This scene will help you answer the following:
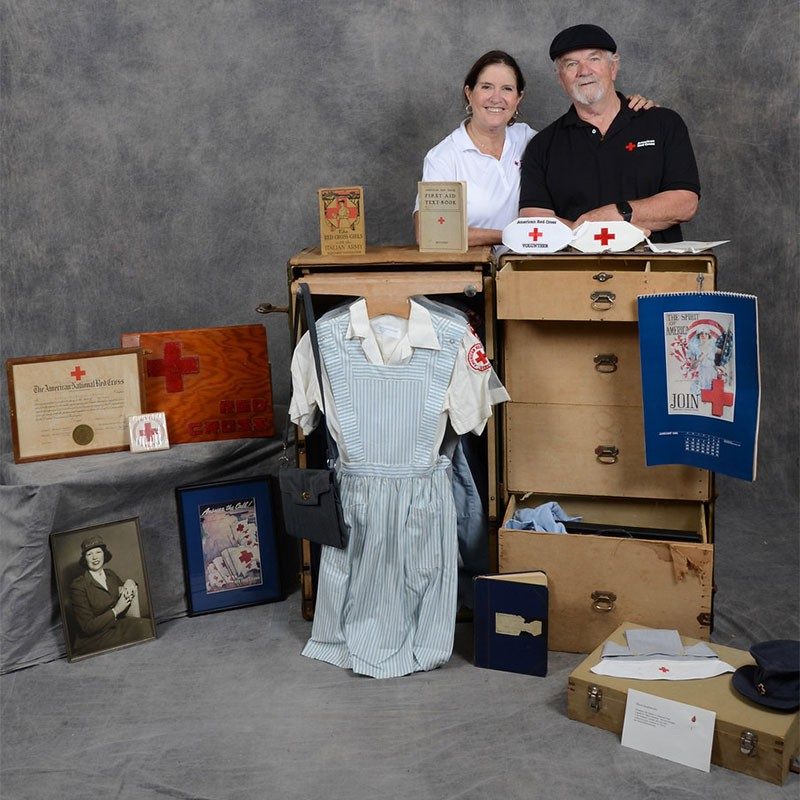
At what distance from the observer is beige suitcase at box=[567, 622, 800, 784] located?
264 cm

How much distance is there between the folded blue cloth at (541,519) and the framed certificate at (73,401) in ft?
4.43

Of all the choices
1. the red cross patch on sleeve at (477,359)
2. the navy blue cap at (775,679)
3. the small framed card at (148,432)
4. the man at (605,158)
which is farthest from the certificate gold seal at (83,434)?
the navy blue cap at (775,679)

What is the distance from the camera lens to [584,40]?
3.63 meters

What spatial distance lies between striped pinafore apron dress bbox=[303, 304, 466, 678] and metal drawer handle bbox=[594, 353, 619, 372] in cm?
46

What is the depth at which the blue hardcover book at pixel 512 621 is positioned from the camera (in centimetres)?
318

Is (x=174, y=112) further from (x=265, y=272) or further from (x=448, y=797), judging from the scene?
(x=448, y=797)

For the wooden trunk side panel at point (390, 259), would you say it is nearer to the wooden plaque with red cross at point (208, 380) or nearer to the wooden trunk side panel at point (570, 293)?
the wooden trunk side panel at point (570, 293)

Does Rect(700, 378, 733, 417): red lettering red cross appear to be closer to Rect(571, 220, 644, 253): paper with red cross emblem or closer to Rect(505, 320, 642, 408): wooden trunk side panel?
Rect(505, 320, 642, 408): wooden trunk side panel

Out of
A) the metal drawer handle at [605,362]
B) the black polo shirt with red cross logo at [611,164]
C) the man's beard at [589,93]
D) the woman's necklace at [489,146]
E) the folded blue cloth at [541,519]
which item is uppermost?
the man's beard at [589,93]

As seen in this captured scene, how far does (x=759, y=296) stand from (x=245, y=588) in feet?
8.32

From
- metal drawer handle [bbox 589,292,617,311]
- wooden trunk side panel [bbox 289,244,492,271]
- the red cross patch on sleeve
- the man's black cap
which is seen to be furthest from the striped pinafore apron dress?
the man's black cap

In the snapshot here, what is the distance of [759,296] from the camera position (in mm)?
4613

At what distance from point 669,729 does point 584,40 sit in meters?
2.27

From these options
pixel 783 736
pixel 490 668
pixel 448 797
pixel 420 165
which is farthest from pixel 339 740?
pixel 420 165
